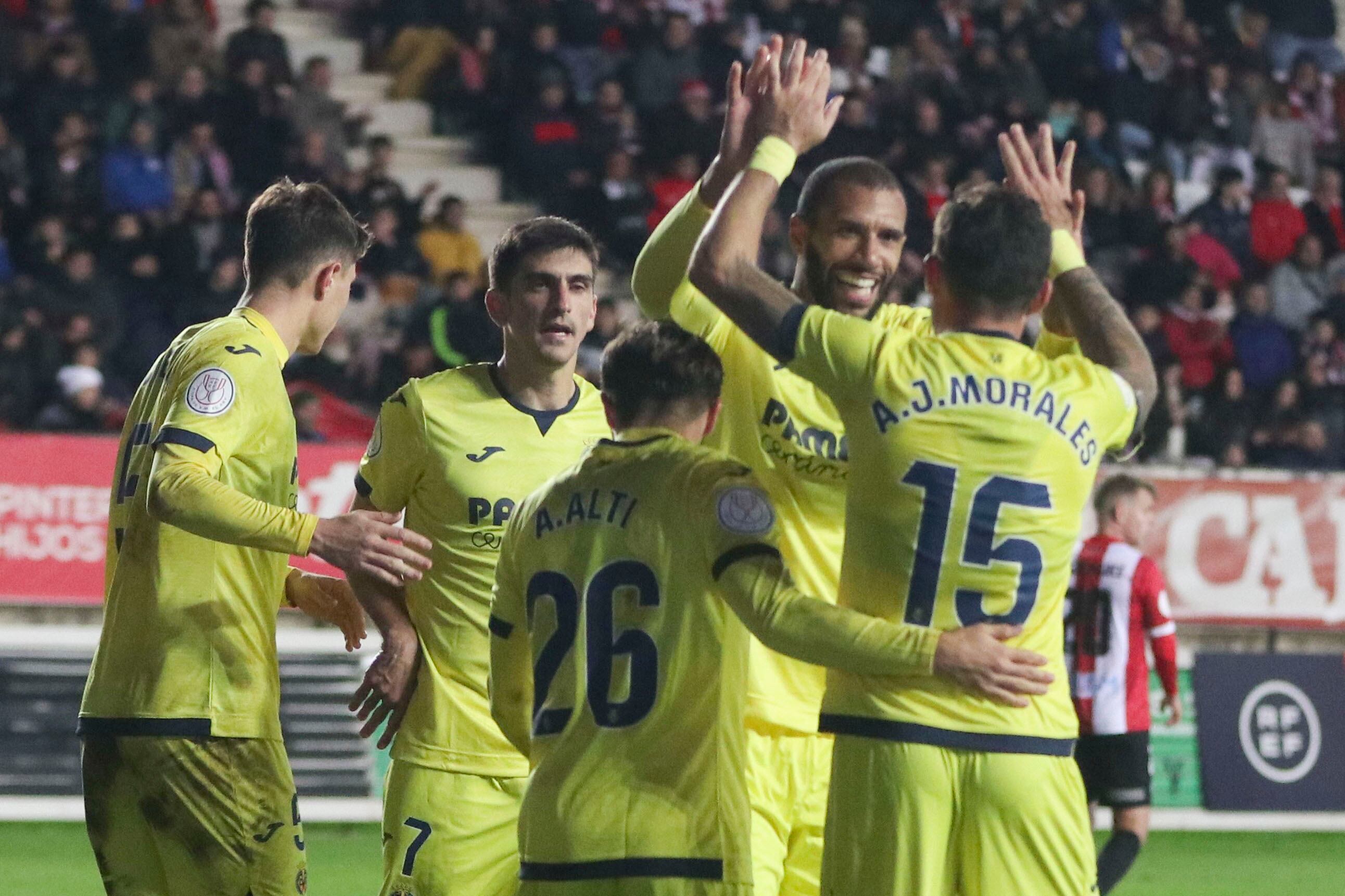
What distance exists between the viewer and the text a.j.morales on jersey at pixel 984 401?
4.13m

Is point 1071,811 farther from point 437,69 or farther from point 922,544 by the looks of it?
point 437,69

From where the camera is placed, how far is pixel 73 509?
1220cm

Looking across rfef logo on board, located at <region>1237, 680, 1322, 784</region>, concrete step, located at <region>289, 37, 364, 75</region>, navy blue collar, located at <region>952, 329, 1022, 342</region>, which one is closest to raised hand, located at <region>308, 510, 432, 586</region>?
navy blue collar, located at <region>952, 329, 1022, 342</region>

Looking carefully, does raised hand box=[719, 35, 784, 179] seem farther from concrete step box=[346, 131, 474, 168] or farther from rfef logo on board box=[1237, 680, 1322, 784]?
concrete step box=[346, 131, 474, 168]

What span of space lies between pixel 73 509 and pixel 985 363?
30.1 feet

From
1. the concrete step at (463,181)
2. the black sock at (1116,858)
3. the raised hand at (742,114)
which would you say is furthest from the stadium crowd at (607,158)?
the raised hand at (742,114)

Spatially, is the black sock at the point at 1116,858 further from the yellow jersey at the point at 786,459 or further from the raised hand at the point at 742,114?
the raised hand at the point at 742,114

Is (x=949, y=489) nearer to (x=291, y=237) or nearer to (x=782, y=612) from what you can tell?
(x=782, y=612)

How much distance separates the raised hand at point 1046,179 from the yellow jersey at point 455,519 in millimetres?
1611

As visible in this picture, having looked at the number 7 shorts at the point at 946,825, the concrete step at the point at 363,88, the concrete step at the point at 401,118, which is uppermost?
the concrete step at the point at 363,88

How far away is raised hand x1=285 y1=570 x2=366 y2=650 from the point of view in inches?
218

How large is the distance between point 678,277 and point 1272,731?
8589 millimetres

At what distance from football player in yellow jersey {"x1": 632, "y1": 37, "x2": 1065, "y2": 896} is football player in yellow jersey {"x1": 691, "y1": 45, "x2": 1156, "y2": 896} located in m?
0.71

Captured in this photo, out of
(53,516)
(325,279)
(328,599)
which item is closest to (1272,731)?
(53,516)
